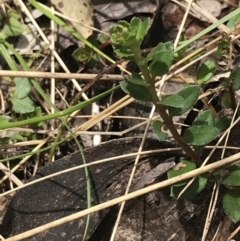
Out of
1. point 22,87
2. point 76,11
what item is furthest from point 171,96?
point 76,11

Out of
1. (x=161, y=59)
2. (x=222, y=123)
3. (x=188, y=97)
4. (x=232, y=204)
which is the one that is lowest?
(x=232, y=204)

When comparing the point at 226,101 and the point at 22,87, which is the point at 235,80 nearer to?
the point at 226,101

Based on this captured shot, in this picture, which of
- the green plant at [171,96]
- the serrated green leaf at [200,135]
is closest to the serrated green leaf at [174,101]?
the green plant at [171,96]

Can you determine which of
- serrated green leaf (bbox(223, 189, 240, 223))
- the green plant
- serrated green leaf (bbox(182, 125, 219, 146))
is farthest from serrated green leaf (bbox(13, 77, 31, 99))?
serrated green leaf (bbox(223, 189, 240, 223))

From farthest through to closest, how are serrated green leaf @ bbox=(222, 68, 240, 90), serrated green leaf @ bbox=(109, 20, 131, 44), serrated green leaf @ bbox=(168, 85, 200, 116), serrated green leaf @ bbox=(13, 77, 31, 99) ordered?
serrated green leaf @ bbox=(13, 77, 31, 99)
serrated green leaf @ bbox=(222, 68, 240, 90)
serrated green leaf @ bbox=(168, 85, 200, 116)
serrated green leaf @ bbox=(109, 20, 131, 44)

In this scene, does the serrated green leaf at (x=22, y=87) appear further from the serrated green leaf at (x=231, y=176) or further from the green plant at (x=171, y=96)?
the serrated green leaf at (x=231, y=176)

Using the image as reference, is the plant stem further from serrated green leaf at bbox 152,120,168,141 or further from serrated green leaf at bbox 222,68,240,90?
serrated green leaf at bbox 222,68,240,90

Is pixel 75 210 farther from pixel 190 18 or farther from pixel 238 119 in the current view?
pixel 190 18
